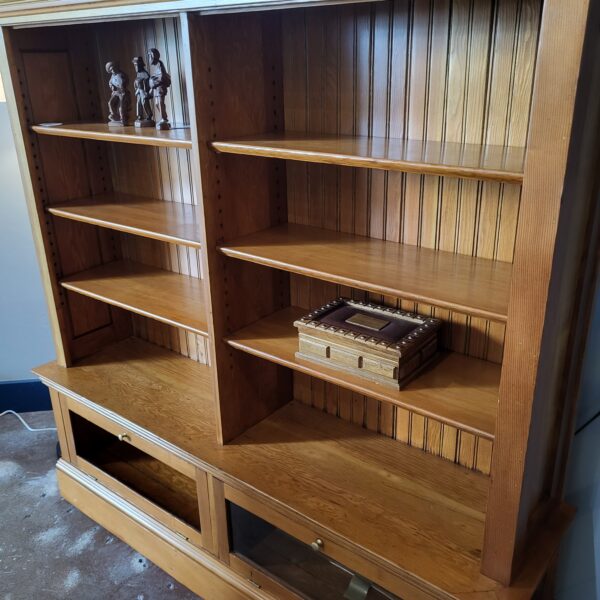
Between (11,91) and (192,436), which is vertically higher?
(11,91)

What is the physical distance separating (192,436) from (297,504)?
0.47 metres

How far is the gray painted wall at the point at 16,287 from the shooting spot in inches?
108

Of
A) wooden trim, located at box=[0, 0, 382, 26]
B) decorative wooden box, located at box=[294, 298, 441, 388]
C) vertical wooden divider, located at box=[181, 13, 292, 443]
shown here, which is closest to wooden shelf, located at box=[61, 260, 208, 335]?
vertical wooden divider, located at box=[181, 13, 292, 443]

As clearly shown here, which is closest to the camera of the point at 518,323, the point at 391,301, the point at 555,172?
the point at 555,172

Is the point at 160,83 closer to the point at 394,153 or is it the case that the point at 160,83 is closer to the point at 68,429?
the point at 394,153

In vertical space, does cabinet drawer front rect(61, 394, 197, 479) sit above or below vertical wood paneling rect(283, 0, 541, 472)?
below

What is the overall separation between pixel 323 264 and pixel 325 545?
765 millimetres

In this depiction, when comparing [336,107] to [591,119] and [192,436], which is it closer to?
[591,119]

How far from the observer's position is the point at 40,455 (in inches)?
110

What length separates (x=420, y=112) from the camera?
5.03ft

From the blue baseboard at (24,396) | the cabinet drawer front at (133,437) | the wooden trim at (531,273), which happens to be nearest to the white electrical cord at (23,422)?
the blue baseboard at (24,396)

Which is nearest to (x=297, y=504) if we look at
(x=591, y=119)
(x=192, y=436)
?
(x=192, y=436)

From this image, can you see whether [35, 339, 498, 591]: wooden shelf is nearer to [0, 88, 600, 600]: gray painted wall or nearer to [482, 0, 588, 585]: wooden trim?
[482, 0, 588, 585]: wooden trim

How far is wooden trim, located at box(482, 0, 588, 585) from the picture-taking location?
98 cm
